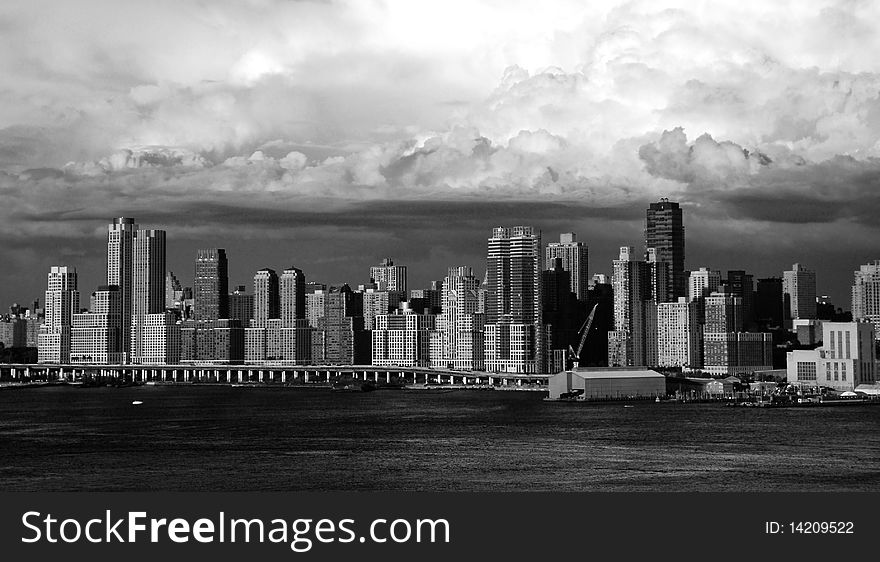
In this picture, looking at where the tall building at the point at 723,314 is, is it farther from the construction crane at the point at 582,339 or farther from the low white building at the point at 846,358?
the low white building at the point at 846,358

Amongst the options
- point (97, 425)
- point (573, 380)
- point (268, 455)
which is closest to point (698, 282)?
point (573, 380)

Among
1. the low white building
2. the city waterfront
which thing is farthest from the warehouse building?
the low white building

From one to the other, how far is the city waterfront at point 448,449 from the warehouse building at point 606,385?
25.6 ft

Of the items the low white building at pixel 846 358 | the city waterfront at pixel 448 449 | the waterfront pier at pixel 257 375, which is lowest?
the waterfront pier at pixel 257 375

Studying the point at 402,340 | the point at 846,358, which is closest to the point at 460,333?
the point at 402,340

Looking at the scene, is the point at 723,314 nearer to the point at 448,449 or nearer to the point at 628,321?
the point at 628,321

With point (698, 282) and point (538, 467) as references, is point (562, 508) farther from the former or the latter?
point (698, 282)

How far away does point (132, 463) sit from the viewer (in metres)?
45.9

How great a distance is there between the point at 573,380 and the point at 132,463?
56895mm

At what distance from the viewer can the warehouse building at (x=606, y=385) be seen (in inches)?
3802

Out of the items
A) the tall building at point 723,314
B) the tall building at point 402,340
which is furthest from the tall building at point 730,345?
the tall building at point 402,340

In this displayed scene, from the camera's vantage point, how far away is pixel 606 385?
318ft

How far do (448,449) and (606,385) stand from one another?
47195 mm

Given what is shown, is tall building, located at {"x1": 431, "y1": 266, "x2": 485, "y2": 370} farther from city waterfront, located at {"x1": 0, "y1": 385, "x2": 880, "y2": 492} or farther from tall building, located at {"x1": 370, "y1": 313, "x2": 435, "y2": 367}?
city waterfront, located at {"x1": 0, "y1": 385, "x2": 880, "y2": 492}
